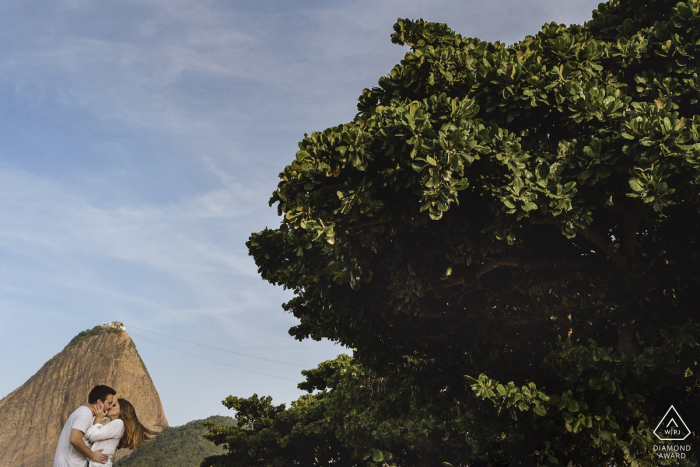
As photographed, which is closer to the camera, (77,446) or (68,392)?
(77,446)

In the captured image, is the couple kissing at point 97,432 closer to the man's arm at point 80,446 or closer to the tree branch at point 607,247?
the man's arm at point 80,446

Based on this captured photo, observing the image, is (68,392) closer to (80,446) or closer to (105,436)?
(105,436)

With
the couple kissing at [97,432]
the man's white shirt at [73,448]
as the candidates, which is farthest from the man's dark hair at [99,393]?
the man's white shirt at [73,448]

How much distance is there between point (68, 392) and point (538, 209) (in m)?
85.8

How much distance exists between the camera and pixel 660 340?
392 inches

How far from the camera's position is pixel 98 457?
229 inches

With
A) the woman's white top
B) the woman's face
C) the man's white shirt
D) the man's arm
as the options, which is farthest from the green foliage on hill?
the man's arm

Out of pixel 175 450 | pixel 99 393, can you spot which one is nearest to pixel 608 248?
pixel 99 393

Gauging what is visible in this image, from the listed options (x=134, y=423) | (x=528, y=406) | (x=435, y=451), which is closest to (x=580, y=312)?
(x=528, y=406)

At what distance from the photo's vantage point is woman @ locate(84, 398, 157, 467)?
5930 millimetres

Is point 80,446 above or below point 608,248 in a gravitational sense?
below

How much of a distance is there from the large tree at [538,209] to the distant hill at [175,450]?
72665mm

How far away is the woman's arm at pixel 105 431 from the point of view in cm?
589

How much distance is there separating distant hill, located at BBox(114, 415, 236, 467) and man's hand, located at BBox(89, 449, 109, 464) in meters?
74.2
